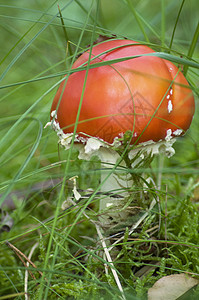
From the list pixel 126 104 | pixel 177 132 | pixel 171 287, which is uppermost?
pixel 126 104

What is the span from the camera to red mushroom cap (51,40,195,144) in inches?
39.8

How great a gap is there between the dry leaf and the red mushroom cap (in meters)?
0.43

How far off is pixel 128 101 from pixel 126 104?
0.01 meters

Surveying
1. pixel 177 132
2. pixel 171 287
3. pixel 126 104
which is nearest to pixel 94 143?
pixel 126 104

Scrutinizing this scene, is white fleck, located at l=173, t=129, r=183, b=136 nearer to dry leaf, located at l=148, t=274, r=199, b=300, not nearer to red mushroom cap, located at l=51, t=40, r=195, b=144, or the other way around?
red mushroom cap, located at l=51, t=40, r=195, b=144

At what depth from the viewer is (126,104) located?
1.01 metres

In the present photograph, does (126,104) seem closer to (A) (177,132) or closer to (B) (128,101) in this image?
(B) (128,101)

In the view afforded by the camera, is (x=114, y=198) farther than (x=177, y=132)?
Yes

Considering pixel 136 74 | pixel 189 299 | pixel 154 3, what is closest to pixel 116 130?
pixel 136 74

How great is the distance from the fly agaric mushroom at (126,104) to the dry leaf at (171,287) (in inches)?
15.9

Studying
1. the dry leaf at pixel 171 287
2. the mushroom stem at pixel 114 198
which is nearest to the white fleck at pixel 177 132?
the mushroom stem at pixel 114 198

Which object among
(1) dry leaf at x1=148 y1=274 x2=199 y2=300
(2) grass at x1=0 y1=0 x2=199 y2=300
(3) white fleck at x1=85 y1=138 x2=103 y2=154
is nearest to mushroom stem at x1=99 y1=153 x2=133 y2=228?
(2) grass at x1=0 y1=0 x2=199 y2=300

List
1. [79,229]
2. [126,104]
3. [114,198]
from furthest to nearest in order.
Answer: [79,229]
[114,198]
[126,104]

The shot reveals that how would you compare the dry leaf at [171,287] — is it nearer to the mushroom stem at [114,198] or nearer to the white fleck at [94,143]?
the mushroom stem at [114,198]
